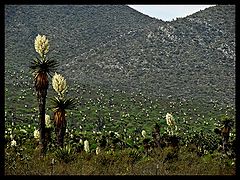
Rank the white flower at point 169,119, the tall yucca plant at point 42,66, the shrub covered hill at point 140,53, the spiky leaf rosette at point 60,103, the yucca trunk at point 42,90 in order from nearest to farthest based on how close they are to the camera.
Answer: the spiky leaf rosette at point 60,103
the tall yucca plant at point 42,66
the yucca trunk at point 42,90
the white flower at point 169,119
the shrub covered hill at point 140,53

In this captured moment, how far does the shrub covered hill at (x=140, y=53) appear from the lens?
230ft

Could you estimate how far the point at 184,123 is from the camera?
5544 centimetres

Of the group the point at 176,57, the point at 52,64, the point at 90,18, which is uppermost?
the point at 90,18

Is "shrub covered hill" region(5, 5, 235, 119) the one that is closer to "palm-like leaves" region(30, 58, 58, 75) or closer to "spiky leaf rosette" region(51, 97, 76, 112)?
"palm-like leaves" region(30, 58, 58, 75)

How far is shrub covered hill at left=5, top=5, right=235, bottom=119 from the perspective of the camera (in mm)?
70000

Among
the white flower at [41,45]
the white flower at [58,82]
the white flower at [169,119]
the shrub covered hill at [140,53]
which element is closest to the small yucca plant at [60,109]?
the white flower at [58,82]

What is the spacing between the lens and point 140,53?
7869 cm

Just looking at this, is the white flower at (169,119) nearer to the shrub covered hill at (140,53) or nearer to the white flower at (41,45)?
the white flower at (41,45)

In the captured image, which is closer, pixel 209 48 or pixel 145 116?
pixel 145 116

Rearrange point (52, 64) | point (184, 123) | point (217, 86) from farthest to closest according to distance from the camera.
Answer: point (217, 86) < point (184, 123) < point (52, 64)

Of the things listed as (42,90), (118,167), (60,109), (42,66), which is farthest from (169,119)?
(42,66)
